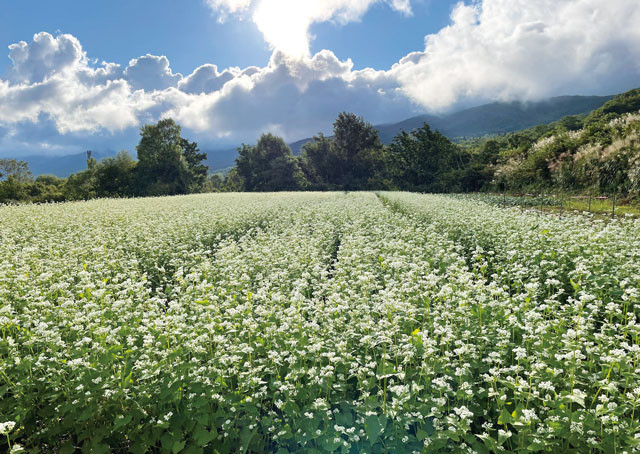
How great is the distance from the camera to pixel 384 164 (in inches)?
3430

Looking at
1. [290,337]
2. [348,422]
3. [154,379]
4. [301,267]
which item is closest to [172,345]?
[154,379]

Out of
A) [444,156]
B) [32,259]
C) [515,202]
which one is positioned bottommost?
[515,202]

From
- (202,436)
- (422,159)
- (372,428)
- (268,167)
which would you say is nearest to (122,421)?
(202,436)

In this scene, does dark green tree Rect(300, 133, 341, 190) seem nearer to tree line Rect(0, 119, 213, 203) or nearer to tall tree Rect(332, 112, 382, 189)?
tall tree Rect(332, 112, 382, 189)

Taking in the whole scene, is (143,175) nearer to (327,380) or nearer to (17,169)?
(17,169)

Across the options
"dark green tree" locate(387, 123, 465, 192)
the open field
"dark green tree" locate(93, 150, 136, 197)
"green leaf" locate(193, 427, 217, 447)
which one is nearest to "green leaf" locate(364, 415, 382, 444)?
the open field

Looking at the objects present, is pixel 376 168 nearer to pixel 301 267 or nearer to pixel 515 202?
pixel 515 202

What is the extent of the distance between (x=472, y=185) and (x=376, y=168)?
3261cm

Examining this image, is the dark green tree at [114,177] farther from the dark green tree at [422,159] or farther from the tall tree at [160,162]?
the dark green tree at [422,159]

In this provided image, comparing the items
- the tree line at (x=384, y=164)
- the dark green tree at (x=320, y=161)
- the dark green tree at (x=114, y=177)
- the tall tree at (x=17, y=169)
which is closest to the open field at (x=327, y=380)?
the tree line at (x=384, y=164)

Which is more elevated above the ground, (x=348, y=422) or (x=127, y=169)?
(x=127, y=169)

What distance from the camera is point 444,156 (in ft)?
246

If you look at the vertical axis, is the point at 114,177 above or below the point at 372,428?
above

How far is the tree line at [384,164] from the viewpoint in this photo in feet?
103
